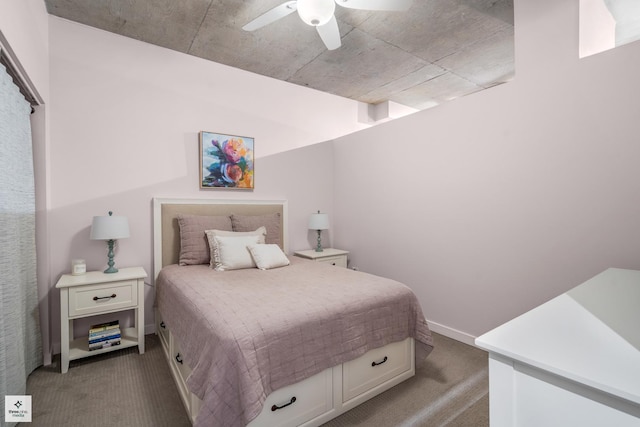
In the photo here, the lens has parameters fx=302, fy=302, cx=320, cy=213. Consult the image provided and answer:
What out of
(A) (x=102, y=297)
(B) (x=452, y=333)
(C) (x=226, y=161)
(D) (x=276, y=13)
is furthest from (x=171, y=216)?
(B) (x=452, y=333)

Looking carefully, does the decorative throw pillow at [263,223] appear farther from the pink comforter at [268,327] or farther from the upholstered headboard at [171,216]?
the pink comforter at [268,327]

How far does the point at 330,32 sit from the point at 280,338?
2056 millimetres

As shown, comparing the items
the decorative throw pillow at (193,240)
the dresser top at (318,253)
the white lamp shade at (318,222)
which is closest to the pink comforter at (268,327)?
the decorative throw pillow at (193,240)

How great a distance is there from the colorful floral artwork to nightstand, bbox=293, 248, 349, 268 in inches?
39.5

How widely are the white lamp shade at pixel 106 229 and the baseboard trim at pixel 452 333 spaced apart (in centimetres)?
286

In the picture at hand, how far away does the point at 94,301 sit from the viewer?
225 centimetres

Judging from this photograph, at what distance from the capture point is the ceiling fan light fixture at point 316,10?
183 cm

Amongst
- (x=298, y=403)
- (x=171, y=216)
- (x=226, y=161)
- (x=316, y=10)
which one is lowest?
(x=298, y=403)

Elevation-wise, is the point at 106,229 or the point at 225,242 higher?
the point at 106,229

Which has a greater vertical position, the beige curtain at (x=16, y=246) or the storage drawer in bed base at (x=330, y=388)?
the beige curtain at (x=16, y=246)

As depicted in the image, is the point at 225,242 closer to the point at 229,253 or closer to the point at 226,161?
the point at 229,253

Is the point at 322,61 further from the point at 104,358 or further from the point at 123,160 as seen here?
the point at 104,358

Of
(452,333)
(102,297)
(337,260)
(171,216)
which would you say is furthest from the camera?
(337,260)

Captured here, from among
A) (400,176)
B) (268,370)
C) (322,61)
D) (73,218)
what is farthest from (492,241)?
(73,218)
